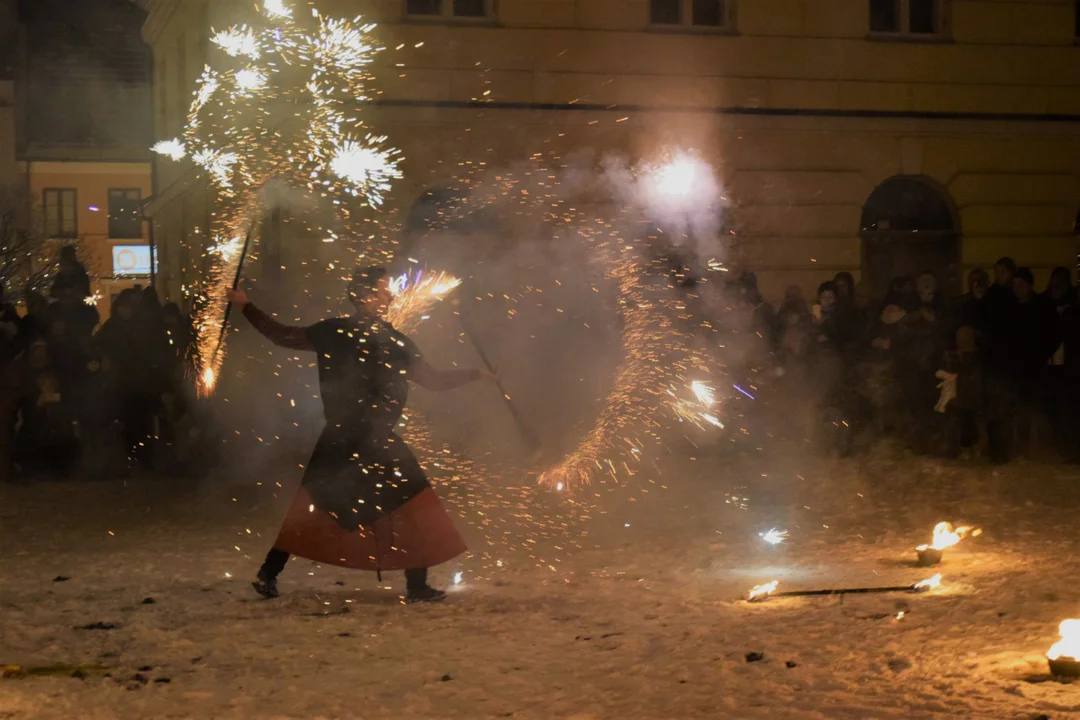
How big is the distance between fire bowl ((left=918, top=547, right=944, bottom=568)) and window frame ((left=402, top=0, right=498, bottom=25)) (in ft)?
29.4

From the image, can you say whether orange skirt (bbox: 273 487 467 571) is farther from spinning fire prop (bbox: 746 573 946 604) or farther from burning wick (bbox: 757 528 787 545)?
burning wick (bbox: 757 528 787 545)

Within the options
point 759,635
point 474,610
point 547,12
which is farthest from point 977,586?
point 547,12

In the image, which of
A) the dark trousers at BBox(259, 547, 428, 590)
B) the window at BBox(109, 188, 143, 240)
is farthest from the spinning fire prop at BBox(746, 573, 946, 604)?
the window at BBox(109, 188, 143, 240)

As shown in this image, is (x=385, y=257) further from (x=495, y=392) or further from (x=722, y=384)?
(x=722, y=384)

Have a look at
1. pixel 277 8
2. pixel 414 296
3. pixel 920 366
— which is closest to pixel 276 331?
pixel 414 296

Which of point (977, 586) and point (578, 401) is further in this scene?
point (578, 401)

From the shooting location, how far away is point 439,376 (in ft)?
21.9

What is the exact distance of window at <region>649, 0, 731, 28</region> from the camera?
15.5 meters

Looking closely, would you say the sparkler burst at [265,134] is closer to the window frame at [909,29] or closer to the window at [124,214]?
the window frame at [909,29]

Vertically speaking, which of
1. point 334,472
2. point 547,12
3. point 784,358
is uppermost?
point 547,12

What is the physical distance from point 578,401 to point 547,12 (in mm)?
5847

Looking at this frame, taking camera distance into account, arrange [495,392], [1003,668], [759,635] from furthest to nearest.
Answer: [495,392]
[759,635]
[1003,668]

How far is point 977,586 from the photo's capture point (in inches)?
255

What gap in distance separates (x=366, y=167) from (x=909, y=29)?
7.11m
